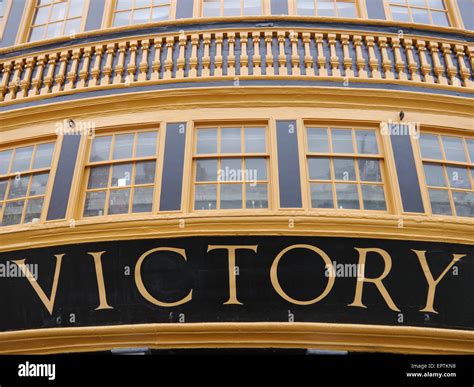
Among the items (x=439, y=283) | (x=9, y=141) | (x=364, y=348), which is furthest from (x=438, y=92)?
(x=9, y=141)

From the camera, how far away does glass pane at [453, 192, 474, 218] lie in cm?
693

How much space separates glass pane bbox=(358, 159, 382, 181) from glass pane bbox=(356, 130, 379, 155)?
A: 155 mm

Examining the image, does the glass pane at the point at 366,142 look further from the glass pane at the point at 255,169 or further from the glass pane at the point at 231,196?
the glass pane at the point at 231,196

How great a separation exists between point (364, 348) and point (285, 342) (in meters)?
0.94

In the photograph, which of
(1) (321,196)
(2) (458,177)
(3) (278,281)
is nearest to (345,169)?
(1) (321,196)

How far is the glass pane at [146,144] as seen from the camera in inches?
287

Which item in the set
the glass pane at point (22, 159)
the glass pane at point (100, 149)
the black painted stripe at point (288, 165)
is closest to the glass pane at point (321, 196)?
the black painted stripe at point (288, 165)

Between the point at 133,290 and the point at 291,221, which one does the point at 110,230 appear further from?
the point at 291,221

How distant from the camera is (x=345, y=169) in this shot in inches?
279

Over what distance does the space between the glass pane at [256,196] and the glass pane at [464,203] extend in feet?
8.67

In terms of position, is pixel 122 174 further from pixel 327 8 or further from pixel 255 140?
pixel 327 8

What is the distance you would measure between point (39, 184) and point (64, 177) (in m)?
0.47

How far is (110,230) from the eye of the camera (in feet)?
21.7

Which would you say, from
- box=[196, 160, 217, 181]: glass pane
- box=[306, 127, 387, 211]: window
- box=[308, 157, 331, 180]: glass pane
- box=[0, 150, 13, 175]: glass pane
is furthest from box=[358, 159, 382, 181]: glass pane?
box=[0, 150, 13, 175]: glass pane
